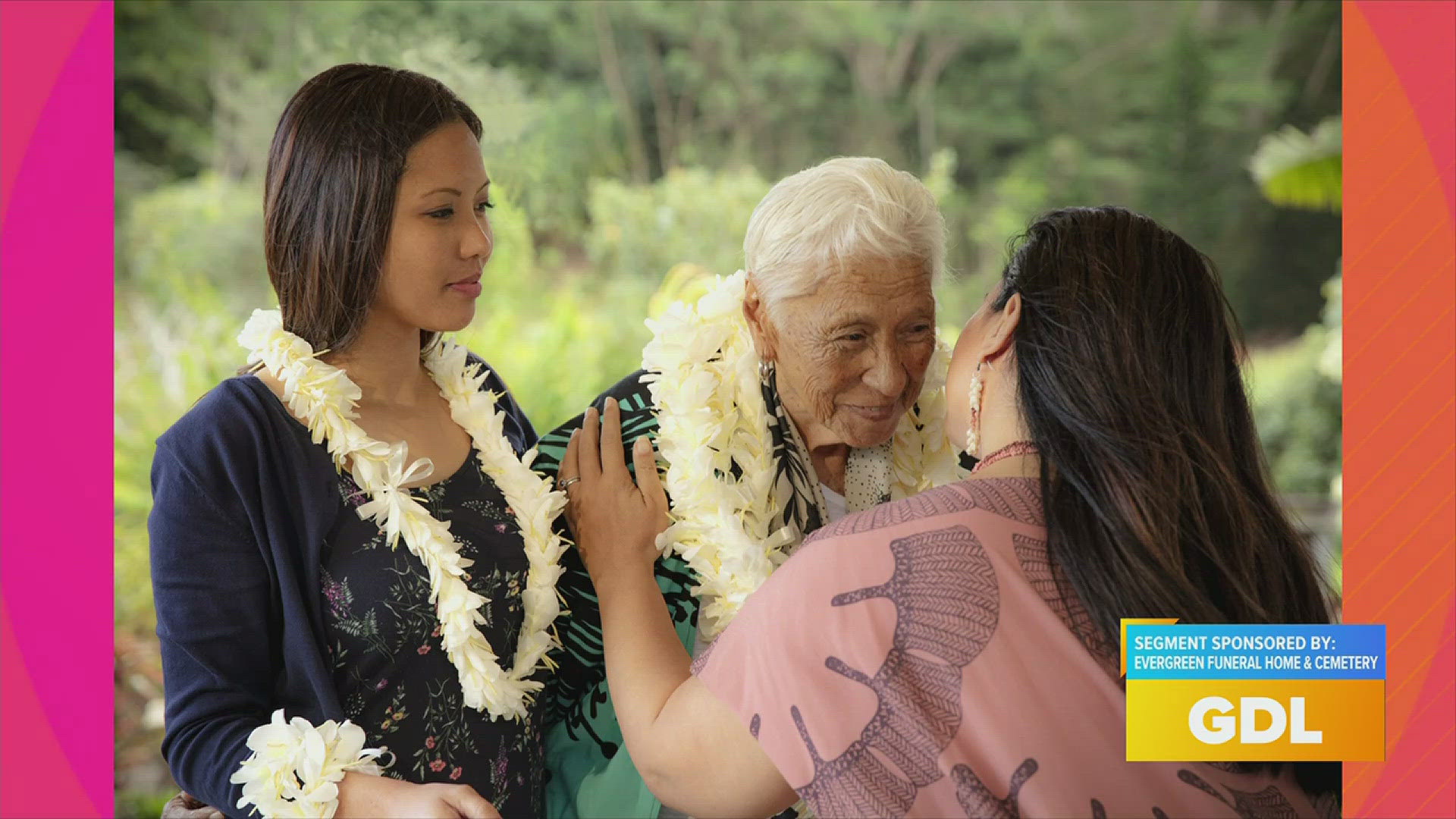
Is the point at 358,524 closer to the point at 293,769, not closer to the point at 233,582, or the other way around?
the point at 233,582

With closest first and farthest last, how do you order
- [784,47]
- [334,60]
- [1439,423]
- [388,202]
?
[388,202]
[1439,423]
[334,60]
[784,47]

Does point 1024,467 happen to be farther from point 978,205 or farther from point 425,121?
point 978,205

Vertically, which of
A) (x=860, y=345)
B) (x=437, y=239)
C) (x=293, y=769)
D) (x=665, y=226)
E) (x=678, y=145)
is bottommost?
(x=293, y=769)

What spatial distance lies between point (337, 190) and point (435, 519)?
1.74 ft

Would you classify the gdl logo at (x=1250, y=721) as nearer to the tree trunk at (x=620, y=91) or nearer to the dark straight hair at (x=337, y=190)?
the dark straight hair at (x=337, y=190)

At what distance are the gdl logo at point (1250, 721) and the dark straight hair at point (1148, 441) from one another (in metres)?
0.06

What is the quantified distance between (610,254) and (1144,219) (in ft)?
19.2

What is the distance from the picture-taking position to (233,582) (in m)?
1.67

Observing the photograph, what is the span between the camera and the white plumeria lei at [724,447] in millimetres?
2113

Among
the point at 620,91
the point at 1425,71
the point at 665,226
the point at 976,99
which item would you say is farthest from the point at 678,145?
the point at 1425,71

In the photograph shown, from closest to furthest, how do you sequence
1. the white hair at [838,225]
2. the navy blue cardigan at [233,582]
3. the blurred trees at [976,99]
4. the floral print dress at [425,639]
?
the navy blue cardigan at [233,582] → the floral print dress at [425,639] → the white hair at [838,225] → the blurred trees at [976,99]

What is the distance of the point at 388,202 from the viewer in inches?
72.3

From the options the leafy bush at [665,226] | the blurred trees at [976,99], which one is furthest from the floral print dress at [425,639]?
the blurred trees at [976,99]

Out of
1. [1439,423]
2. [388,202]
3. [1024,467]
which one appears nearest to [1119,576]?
[1024,467]
